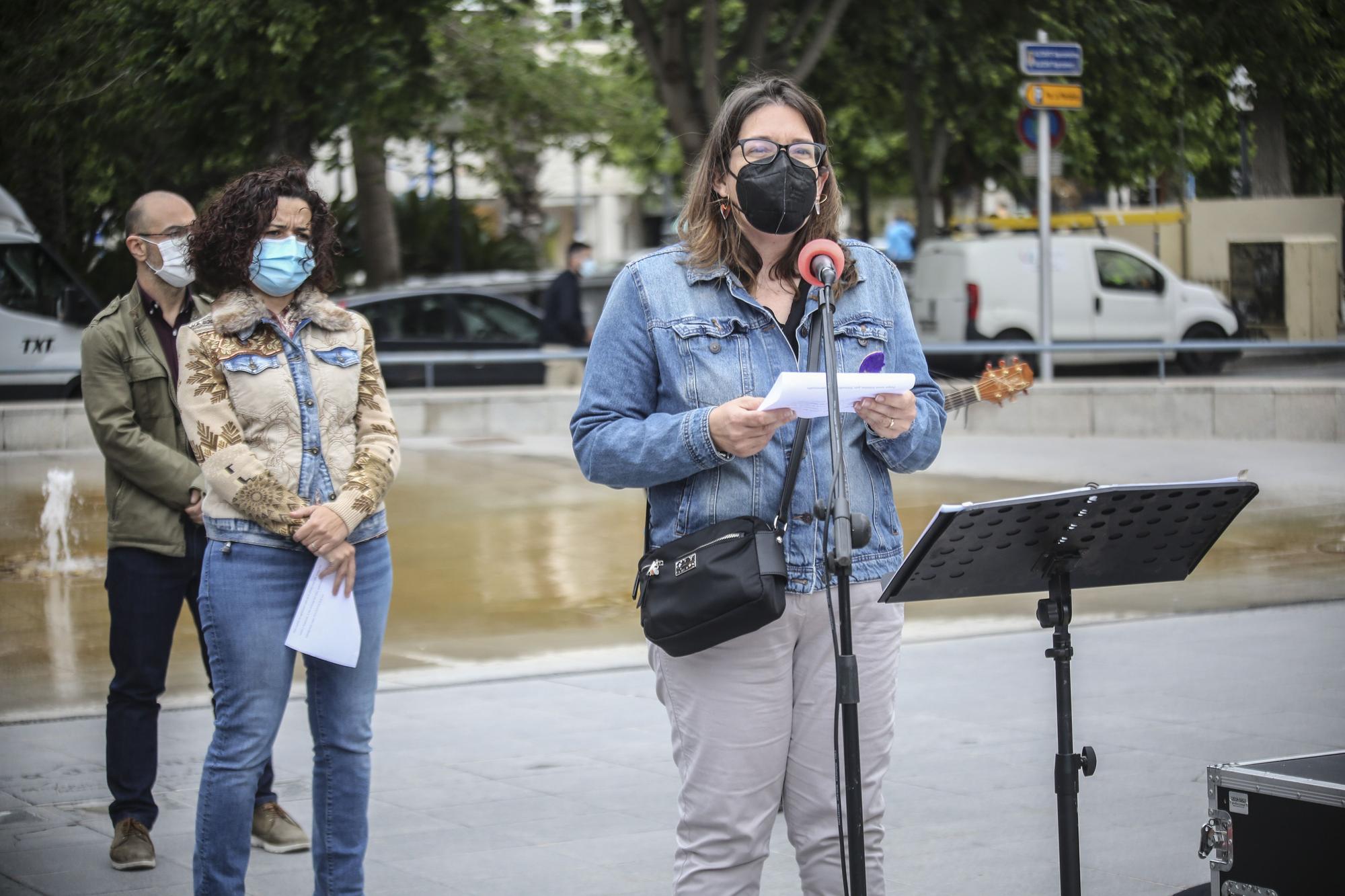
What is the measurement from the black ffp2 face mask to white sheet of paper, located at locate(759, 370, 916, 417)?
17.6 inches

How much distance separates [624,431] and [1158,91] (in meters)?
11.7

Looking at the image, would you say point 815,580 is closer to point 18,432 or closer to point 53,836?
→ point 53,836

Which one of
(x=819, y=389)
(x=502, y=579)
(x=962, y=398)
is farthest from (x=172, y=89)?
(x=819, y=389)

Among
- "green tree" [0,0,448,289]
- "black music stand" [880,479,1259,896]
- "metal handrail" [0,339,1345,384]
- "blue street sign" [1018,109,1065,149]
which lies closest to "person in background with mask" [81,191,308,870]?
"black music stand" [880,479,1259,896]

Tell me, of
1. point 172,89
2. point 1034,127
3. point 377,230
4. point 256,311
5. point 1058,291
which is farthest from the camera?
point 377,230

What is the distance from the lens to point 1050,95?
47.9ft

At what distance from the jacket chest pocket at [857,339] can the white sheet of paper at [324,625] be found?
1450 mm

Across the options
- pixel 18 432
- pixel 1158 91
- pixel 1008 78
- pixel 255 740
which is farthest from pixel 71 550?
pixel 1008 78

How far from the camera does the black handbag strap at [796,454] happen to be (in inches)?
123

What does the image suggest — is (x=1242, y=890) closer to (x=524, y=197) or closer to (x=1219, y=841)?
(x=1219, y=841)

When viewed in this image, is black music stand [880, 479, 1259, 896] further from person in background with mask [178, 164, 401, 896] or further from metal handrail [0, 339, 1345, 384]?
metal handrail [0, 339, 1345, 384]

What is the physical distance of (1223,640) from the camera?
25.1ft

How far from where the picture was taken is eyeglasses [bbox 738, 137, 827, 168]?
321cm

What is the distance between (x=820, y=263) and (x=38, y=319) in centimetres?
969
